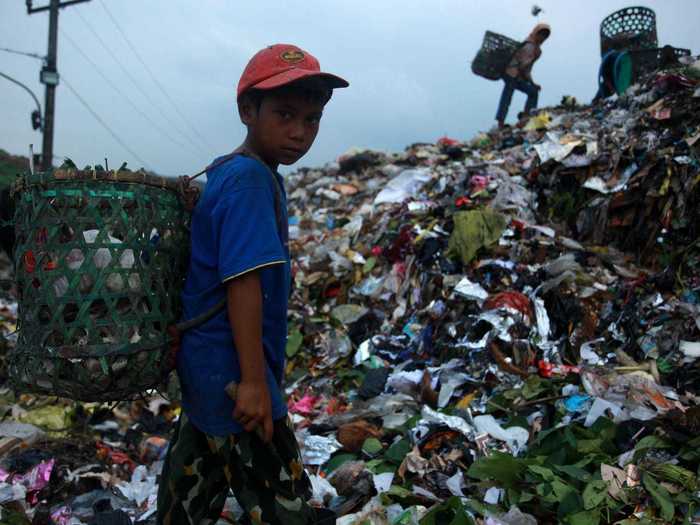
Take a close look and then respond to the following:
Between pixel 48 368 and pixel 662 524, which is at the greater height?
pixel 48 368

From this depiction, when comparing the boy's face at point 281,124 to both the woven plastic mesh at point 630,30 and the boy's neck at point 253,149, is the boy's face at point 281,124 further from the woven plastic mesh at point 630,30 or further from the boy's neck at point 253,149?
the woven plastic mesh at point 630,30

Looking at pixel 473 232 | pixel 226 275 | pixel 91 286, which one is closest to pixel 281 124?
pixel 226 275

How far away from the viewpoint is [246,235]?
1.34 meters

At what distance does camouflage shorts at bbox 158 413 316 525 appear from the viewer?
1.48m

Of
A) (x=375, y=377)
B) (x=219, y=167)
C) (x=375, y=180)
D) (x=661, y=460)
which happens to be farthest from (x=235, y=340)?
(x=375, y=180)

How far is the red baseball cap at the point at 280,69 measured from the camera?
142cm

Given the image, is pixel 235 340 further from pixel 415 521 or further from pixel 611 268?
pixel 611 268

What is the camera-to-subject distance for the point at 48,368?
1.36 meters

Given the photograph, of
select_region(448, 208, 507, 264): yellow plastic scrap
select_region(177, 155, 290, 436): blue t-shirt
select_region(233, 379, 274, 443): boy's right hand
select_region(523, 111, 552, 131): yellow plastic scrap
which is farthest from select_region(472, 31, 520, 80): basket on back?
select_region(233, 379, 274, 443): boy's right hand

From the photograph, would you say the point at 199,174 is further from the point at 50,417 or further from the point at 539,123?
the point at 539,123

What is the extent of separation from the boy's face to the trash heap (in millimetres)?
1496

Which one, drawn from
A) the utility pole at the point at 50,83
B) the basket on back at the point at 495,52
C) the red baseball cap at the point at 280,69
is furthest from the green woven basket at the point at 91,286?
the utility pole at the point at 50,83

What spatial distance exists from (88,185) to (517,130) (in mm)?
7636

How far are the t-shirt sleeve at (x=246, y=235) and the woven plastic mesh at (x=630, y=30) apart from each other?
8.04 metres
